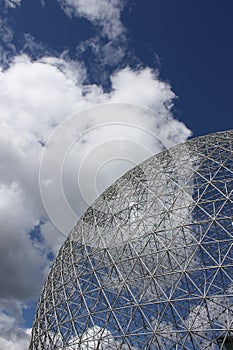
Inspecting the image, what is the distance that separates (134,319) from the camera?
775 inches

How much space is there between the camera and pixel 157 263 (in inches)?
747

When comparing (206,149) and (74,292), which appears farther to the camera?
(206,149)

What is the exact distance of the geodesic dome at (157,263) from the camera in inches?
709

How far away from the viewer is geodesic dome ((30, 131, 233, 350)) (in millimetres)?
18000

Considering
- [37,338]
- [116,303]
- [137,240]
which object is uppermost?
[137,240]

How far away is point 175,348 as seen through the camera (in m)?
17.5

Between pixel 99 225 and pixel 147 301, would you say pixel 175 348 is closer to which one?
pixel 147 301

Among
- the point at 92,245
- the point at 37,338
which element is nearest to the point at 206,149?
the point at 92,245

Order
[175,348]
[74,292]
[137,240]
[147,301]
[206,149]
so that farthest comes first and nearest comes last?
1. [206,149]
2. [74,292]
3. [137,240]
4. [147,301]
5. [175,348]

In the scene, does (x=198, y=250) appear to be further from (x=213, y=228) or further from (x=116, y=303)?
(x=116, y=303)

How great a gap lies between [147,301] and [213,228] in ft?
18.5

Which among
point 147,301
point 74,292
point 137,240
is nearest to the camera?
point 147,301

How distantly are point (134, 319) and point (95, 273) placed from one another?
3.49 metres

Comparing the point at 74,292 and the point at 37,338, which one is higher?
the point at 74,292
